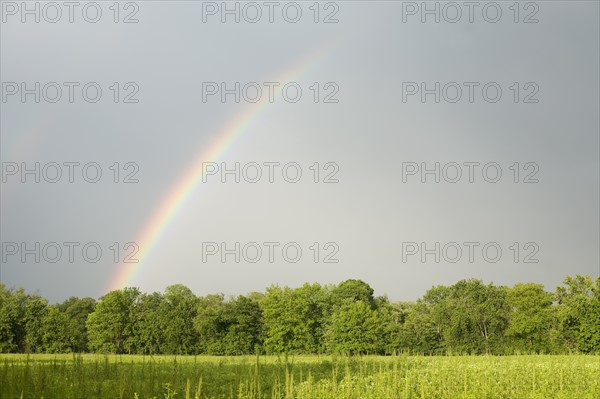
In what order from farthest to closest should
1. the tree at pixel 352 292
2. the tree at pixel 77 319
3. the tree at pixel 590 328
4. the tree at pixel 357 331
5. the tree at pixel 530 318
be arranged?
the tree at pixel 352 292 → the tree at pixel 77 319 → the tree at pixel 530 318 → the tree at pixel 357 331 → the tree at pixel 590 328

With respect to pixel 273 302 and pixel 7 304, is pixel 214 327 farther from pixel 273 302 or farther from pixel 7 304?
pixel 7 304

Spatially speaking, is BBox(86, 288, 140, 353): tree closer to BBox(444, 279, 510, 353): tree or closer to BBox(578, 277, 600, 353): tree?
BBox(444, 279, 510, 353): tree

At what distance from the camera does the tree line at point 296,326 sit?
254 ft

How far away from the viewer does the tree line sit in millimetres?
77312

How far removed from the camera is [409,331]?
8688 centimetres

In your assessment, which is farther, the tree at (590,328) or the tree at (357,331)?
the tree at (357,331)

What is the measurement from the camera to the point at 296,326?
79.2 meters

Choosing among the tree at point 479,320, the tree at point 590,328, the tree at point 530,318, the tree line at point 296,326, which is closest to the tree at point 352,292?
the tree line at point 296,326

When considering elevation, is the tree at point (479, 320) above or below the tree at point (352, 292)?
below

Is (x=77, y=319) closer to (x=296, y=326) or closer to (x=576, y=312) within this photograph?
(x=296, y=326)

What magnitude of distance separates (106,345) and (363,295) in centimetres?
4057

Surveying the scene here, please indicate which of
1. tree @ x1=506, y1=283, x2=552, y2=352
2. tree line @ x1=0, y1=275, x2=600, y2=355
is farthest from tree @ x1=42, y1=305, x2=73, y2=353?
tree @ x1=506, y1=283, x2=552, y2=352

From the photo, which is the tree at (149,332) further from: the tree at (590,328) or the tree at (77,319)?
the tree at (590,328)

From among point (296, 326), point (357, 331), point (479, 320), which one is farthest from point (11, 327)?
point (479, 320)
